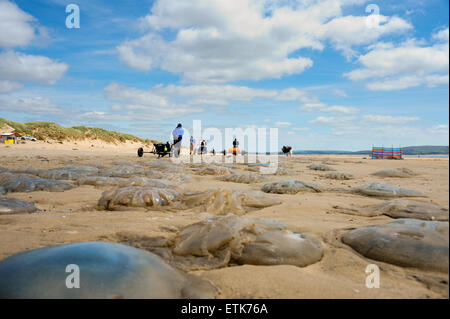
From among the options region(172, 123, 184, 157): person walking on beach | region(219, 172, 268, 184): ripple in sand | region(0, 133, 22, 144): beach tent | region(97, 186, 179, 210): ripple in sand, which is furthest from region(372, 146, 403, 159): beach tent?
region(0, 133, 22, 144): beach tent

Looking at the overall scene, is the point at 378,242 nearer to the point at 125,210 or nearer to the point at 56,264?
the point at 56,264

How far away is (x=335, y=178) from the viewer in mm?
8195

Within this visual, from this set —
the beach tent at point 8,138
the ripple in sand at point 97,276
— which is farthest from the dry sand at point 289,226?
the beach tent at point 8,138

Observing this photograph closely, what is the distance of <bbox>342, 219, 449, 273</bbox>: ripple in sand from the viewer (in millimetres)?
1759

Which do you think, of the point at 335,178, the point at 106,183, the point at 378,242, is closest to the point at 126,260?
the point at 378,242

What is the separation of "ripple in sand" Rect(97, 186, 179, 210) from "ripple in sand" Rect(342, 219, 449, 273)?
261 cm

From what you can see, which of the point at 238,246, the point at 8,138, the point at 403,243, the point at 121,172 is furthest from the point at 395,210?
the point at 8,138

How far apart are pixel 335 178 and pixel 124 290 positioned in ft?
25.0

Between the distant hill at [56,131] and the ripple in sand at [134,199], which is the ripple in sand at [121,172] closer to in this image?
the ripple in sand at [134,199]

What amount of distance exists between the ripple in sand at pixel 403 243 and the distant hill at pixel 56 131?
3007 cm

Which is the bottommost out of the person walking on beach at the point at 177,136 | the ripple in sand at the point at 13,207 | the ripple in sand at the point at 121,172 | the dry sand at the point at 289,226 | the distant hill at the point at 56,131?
the dry sand at the point at 289,226

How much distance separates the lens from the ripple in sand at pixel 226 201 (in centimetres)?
399

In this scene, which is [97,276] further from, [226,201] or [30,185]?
[30,185]

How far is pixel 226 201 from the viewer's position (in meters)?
4.12
